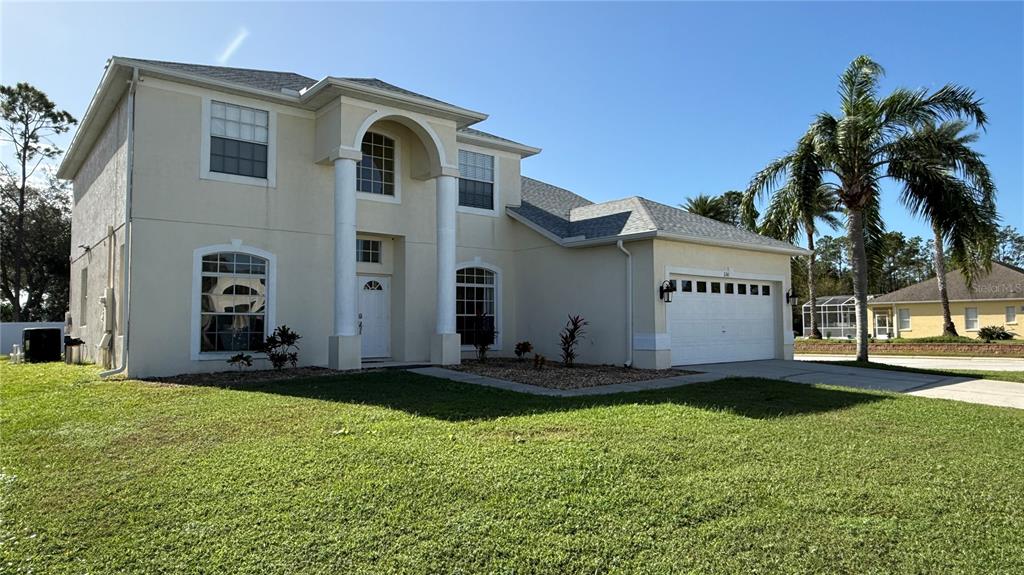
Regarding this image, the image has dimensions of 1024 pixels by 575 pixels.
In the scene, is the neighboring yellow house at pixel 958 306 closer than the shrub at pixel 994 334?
No

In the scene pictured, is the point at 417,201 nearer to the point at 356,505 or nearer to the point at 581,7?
the point at 581,7

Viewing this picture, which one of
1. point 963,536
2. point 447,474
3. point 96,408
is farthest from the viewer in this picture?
point 96,408

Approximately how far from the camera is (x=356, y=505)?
179 inches

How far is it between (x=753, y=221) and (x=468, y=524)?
16.4 meters

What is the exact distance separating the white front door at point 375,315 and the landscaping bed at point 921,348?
19749 mm

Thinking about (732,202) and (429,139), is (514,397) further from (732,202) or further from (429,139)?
(732,202)

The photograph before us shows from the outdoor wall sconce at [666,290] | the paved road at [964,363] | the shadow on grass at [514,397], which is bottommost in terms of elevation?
the paved road at [964,363]

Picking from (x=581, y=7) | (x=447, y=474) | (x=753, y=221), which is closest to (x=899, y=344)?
(x=753, y=221)

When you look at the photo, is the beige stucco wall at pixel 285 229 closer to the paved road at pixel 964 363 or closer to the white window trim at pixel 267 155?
the white window trim at pixel 267 155

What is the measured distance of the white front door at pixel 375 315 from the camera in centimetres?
1540

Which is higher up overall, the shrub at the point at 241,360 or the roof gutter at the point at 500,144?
the roof gutter at the point at 500,144

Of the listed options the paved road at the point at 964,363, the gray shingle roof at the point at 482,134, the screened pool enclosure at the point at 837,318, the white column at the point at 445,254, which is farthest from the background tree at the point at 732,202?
the white column at the point at 445,254

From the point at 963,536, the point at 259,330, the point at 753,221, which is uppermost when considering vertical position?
Result: the point at 753,221

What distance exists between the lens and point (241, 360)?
12633mm
